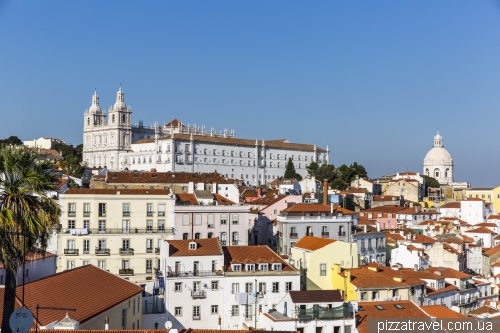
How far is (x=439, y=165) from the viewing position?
184125mm

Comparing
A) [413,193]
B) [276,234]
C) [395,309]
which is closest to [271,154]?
[413,193]

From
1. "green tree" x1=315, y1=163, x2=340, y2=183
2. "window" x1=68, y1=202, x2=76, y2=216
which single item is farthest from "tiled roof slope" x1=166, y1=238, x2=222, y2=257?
"green tree" x1=315, y1=163, x2=340, y2=183

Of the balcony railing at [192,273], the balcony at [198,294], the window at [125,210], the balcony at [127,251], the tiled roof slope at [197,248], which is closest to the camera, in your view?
the balcony at [198,294]

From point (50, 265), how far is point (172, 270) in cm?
627

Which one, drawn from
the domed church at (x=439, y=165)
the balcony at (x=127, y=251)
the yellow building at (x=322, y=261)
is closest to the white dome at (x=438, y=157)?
the domed church at (x=439, y=165)

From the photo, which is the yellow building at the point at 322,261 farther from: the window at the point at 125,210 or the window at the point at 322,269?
the window at the point at 125,210

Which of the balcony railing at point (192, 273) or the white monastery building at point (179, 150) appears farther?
the white monastery building at point (179, 150)

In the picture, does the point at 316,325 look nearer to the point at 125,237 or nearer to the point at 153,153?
the point at 125,237

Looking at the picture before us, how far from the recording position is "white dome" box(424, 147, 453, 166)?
184 meters

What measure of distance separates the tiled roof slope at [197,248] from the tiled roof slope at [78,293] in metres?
7.24

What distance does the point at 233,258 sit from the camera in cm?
3462

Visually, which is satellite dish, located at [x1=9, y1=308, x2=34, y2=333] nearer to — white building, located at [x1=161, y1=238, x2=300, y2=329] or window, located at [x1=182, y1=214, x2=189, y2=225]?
white building, located at [x1=161, y1=238, x2=300, y2=329]

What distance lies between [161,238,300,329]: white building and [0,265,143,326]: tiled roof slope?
21.4 ft

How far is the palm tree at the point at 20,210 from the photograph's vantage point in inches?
481
